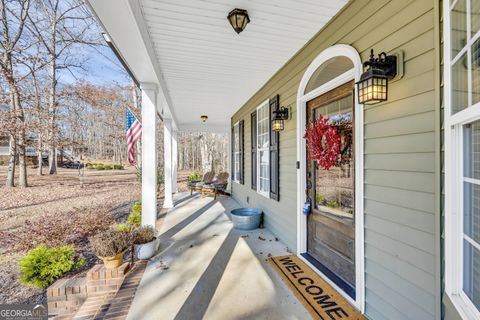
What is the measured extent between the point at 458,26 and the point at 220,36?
219 cm

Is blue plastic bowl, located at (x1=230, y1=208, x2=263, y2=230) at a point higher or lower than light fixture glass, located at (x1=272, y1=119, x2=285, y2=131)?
lower

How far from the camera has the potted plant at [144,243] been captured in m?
3.01

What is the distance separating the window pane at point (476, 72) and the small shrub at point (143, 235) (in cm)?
337

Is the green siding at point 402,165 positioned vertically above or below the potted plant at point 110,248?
above

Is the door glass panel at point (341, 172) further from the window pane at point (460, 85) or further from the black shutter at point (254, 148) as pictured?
the black shutter at point (254, 148)

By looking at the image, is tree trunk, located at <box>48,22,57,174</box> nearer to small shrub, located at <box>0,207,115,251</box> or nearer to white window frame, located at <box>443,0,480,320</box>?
small shrub, located at <box>0,207,115,251</box>

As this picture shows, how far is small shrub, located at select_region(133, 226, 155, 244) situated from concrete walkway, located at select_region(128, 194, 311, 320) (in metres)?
0.29

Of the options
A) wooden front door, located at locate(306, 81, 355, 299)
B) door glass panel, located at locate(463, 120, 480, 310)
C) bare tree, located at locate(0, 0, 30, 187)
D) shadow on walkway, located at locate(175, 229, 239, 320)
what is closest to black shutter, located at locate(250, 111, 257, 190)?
shadow on walkway, located at locate(175, 229, 239, 320)

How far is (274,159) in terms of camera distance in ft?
13.3

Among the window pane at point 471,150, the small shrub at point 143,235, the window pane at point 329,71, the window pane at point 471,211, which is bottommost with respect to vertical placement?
the small shrub at point 143,235

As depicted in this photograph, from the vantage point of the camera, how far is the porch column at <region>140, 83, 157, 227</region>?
3.59 meters

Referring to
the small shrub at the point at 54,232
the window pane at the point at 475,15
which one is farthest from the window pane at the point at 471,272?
the small shrub at the point at 54,232

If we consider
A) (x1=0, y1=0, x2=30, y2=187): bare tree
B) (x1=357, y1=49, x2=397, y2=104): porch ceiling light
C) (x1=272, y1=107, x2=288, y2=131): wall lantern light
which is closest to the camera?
(x1=357, y1=49, x2=397, y2=104): porch ceiling light

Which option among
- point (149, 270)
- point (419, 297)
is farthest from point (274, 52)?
point (149, 270)
